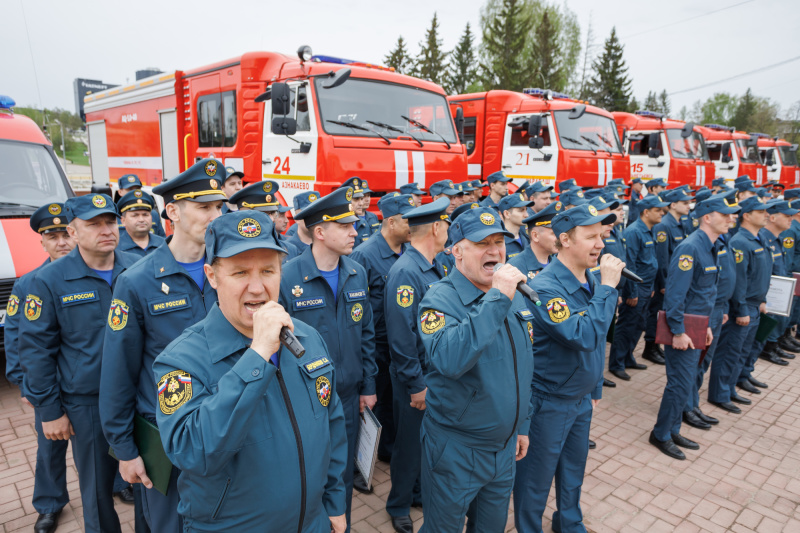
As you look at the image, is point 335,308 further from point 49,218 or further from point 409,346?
point 49,218

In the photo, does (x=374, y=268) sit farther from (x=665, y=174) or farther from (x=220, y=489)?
(x=665, y=174)

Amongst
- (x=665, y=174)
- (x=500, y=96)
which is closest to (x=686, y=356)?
(x=500, y=96)

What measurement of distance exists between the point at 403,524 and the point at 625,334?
431 centimetres

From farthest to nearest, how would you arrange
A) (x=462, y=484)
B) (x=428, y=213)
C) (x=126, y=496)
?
(x=126, y=496) < (x=428, y=213) < (x=462, y=484)

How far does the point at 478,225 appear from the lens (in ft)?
8.00

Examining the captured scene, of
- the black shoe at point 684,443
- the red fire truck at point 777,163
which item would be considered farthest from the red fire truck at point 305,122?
the red fire truck at point 777,163

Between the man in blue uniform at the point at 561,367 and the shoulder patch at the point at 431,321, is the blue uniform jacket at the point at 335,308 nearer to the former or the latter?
the shoulder patch at the point at 431,321

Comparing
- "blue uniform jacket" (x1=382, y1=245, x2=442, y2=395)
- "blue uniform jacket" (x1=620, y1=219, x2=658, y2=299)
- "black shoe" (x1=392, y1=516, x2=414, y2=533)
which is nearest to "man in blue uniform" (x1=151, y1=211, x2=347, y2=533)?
"blue uniform jacket" (x1=382, y1=245, x2=442, y2=395)

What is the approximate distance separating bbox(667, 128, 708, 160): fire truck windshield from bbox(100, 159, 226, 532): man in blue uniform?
14.2m

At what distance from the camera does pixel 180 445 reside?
4.82 ft

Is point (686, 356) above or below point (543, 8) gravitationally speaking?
below

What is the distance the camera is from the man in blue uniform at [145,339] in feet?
7.57

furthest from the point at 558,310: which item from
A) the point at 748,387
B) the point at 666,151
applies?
the point at 666,151

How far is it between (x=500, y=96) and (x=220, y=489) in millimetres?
10279
